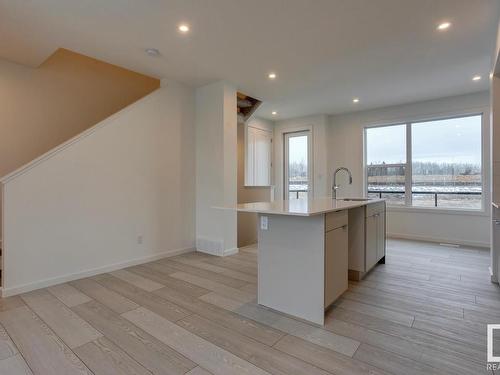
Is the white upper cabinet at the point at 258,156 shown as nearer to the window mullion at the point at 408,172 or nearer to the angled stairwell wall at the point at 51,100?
the angled stairwell wall at the point at 51,100

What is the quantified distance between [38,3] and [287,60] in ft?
8.62

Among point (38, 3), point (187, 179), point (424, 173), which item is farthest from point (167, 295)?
point (424, 173)

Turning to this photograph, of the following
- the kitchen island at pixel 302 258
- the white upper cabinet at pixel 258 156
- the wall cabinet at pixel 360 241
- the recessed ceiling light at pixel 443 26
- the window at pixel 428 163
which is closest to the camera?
the kitchen island at pixel 302 258

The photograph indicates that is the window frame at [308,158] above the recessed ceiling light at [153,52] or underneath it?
underneath

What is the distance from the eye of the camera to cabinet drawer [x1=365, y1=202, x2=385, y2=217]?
3.14m

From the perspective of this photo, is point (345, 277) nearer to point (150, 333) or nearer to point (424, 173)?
point (150, 333)

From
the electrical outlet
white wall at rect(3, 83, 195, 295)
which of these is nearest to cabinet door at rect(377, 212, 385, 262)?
the electrical outlet

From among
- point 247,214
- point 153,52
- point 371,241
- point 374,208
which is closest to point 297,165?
point 247,214

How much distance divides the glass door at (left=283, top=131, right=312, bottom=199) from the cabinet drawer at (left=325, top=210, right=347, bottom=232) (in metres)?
4.13

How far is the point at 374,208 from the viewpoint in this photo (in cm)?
338

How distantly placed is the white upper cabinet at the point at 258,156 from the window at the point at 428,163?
2.33 metres

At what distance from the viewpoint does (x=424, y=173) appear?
5348mm

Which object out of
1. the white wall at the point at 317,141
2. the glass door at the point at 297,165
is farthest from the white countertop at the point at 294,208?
the glass door at the point at 297,165

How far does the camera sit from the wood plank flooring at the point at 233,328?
5.50ft
